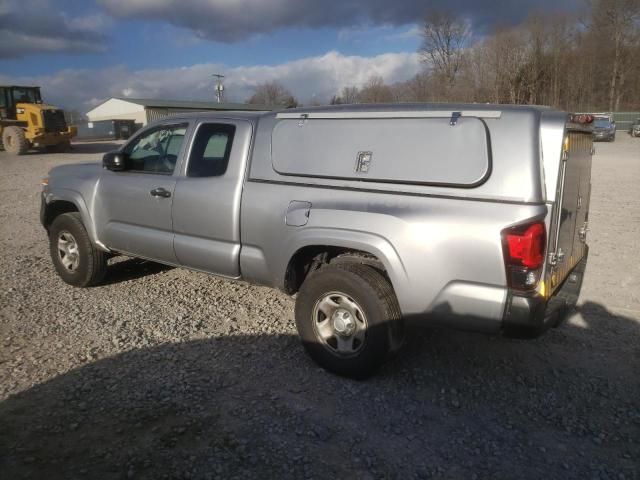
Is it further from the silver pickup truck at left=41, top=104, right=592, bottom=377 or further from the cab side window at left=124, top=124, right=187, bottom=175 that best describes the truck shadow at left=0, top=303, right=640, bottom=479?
the cab side window at left=124, top=124, right=187, bottom=175

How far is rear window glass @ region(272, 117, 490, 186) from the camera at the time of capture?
119 inches

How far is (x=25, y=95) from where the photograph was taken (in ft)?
82.5

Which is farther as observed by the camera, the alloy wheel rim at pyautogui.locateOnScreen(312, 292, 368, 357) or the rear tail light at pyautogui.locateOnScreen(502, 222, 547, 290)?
the alloy wheel rim at pyautogui.locateOnScreen(312, 292, 368, 357)

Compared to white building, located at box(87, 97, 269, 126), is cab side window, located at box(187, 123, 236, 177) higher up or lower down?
lower down

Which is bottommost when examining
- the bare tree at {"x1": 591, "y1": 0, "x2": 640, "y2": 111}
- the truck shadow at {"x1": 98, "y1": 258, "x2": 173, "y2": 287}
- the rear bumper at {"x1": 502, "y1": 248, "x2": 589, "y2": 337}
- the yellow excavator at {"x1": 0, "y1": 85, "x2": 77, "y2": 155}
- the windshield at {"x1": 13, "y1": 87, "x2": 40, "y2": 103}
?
the truck shadow at {"x1": 98, "y1": 258, "x2": 173, "y2": 287}

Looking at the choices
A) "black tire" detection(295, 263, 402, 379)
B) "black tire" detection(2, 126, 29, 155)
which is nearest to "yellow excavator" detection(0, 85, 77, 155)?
"black tire" detection(2, 126, 29, 155)

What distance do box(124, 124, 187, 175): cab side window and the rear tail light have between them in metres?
3.11

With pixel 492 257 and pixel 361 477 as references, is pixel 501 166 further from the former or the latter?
pixel 361 477

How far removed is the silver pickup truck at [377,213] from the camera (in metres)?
2.92

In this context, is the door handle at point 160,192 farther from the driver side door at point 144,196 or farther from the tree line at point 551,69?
the tree line at point 551,69

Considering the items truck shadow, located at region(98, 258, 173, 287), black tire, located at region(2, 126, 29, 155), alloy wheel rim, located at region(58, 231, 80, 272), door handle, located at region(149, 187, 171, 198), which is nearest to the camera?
door handle, located at region(149, 187, 171, 198)

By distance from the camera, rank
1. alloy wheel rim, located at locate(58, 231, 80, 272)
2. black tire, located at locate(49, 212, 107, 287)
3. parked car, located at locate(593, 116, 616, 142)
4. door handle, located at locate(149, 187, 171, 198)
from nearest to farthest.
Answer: door handle, located at locate(149, 187, 171, 198)
black tire, located at locate(49, 212, 107, 287)
alloy wheel rim, located at locate(58, 231, 80, 272)
parked car, located at locate(593, 116, 616, 142)

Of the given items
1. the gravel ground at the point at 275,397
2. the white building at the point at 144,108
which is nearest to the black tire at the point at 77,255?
the gravel ground at the point at 275,397

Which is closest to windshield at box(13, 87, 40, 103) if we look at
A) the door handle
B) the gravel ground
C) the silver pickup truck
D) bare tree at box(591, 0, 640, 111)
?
the gravel ground
